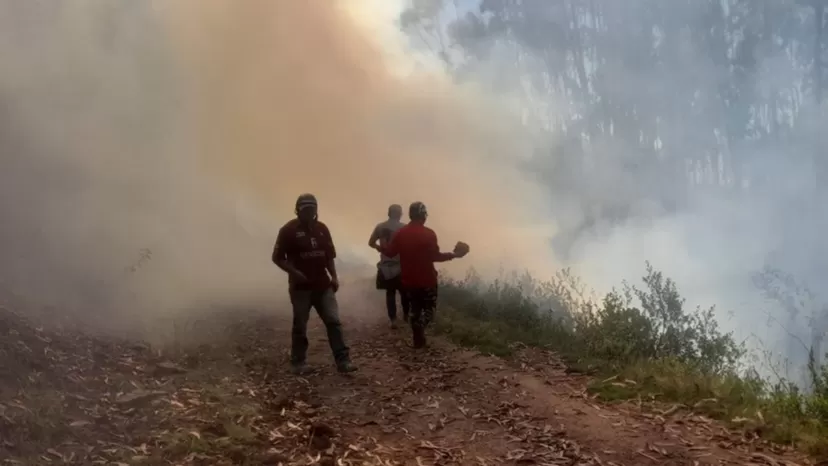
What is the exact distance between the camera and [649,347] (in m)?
8.80

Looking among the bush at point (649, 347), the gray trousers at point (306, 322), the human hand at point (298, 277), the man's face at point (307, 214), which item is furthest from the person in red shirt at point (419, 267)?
the human hand at point (298, 277)

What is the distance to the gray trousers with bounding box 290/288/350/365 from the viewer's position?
7574mm

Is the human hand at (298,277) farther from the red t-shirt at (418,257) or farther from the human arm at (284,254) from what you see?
the red t-shirt at (418,257)

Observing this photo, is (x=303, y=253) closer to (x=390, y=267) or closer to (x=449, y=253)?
(x=449, y=253)

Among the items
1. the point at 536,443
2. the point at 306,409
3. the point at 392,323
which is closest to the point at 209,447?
the point at 306,409

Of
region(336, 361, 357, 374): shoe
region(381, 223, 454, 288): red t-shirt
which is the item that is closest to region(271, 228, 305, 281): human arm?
region(336, 361, 357, 374): shoe

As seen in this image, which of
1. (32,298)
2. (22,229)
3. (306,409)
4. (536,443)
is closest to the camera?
(536,443)

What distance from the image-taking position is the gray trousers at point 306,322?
757cm

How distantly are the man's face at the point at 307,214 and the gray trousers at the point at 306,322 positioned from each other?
0.91 metres

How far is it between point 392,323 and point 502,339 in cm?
203

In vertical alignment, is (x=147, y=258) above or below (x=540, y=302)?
above

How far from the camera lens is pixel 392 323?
10.5 meters

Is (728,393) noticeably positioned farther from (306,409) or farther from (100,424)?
(100,424)

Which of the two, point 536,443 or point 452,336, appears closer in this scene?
point 536,443
